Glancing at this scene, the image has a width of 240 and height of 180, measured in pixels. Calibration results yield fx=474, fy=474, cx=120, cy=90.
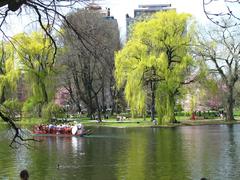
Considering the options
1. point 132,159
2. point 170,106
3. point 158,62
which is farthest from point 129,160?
point 170,106

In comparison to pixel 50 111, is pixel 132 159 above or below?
below

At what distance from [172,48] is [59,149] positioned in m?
22.3

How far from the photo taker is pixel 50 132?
36.0 m

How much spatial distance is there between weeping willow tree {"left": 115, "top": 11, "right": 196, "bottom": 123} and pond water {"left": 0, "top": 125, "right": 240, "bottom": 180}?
14.8 meters

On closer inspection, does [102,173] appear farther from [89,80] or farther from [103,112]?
[103,112]

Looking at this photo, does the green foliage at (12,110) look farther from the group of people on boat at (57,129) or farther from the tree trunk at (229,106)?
the tree trunk at (229,106)

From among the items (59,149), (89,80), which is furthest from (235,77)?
(59,149)

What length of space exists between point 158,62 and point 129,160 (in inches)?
937

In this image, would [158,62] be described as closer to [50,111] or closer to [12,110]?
[50,111]

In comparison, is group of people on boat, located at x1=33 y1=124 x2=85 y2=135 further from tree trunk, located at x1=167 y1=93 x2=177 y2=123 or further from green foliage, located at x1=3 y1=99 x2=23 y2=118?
green foliage, located at x1=3 y1=99 x2=23 y2=118

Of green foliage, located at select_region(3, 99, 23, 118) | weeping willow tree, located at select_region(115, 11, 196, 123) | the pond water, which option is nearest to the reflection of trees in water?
the pond water

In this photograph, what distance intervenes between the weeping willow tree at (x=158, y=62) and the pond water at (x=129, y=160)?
14847 millimetres

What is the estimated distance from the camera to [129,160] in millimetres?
20297

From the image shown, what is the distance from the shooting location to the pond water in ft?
54.2
